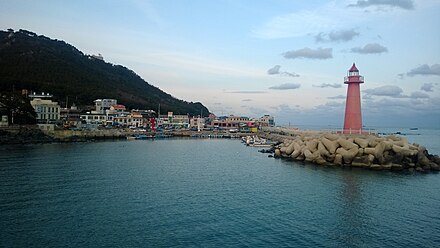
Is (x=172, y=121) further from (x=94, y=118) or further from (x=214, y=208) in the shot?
(x=214, y=208)

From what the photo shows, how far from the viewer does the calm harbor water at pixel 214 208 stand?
1240 centimetres

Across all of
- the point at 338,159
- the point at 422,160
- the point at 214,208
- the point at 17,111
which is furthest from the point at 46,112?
the point at 422,160

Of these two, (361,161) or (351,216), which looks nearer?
(351,216)

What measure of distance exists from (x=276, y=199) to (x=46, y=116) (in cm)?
5552

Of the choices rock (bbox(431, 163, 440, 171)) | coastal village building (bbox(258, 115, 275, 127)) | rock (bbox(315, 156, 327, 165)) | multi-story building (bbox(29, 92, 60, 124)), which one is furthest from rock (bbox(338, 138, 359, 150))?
coastal village building (bbox(258, 115, 275, 127))

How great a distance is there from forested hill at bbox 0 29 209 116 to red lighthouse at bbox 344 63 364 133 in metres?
67.6

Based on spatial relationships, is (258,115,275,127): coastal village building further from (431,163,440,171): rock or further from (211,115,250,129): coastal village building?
(431,163,440,171): rock

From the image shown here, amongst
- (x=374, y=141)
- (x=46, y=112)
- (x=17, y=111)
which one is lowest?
(x=374, y=141)

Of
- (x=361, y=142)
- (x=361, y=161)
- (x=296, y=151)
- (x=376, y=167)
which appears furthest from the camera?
(x=296, y=151)

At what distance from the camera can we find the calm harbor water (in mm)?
12398

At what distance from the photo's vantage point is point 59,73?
96.7 meters

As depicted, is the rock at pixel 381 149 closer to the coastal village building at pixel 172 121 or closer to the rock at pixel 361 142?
the rock at pixel 361 142

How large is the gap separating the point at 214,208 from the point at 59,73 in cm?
9311

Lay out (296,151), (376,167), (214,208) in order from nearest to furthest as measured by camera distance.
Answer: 1. (214,208)
2. (376,167)
3. (296,151)
